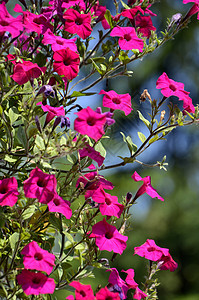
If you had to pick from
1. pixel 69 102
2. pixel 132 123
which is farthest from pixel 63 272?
pixel 132 123

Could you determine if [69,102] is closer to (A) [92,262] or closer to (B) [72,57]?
(B) [72,57]

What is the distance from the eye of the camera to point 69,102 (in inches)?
52.1

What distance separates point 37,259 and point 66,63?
0.60 metres

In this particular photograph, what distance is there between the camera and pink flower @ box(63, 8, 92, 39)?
49.1 inches

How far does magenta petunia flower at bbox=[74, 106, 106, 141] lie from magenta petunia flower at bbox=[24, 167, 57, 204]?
18 cm

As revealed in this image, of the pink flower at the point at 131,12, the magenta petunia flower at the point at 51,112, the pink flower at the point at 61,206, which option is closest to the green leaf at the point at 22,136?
the magenta petunia flower at the point at 51,112

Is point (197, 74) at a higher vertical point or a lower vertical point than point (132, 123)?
lower

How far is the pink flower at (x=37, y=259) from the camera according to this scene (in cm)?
103

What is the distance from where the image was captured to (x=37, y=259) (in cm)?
107

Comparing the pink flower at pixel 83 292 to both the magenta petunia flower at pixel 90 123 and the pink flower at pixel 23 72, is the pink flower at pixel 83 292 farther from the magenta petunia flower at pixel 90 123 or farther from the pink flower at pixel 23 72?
the pink flower at pixel 23 72

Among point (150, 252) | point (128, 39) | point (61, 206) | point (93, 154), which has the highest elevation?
point (128, 39)

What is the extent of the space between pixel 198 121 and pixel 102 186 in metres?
0.40

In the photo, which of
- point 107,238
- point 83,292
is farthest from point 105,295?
point 107,238

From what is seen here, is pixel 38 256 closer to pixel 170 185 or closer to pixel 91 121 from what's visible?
pixel 91 121
